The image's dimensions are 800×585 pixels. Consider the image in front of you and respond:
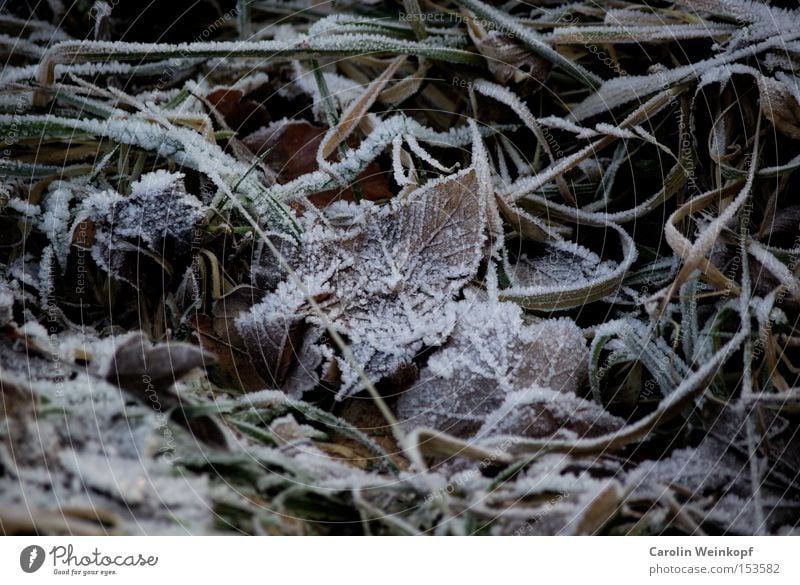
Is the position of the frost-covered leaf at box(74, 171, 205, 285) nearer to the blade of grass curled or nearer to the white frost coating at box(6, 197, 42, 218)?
the white frost coating at box(6, 197, 42, 218)

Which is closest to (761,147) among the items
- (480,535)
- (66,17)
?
(480,535)

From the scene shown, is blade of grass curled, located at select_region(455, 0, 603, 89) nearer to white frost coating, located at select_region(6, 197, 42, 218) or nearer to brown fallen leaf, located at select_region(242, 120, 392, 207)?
brown fallen leaf, located at select_region(242, 120, 392, 207)

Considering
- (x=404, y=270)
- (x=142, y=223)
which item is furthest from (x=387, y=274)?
(x=142, y=223)

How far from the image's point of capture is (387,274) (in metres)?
0.34

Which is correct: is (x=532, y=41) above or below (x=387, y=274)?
above

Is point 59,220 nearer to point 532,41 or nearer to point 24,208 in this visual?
point 24,208

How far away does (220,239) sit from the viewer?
0.34 meters

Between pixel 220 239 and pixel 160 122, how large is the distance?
0.08 m

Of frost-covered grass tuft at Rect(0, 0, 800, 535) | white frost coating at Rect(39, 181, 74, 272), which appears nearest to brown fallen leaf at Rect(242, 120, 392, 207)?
frost-covered grass tuft at Rect(0, 0, 800, 535)

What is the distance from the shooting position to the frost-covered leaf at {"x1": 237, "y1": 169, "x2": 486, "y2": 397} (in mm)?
325

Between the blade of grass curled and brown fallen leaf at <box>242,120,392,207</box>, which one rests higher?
the blade of grass curled

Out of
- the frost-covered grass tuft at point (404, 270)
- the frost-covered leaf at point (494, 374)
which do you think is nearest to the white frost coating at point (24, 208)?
the frost-covered grass tuft at point (404, 270)

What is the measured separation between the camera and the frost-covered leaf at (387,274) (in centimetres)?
32

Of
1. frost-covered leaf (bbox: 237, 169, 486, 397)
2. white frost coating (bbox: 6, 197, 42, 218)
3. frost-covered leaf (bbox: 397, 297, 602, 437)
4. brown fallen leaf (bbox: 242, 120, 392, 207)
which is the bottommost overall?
frost-covered leaf (bbox: 397, 297, 602, 437)
